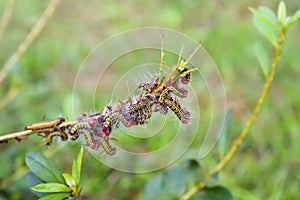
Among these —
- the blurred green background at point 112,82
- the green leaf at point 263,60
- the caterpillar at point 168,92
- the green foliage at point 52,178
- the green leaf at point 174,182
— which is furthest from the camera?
the blurred green background at point 112,82

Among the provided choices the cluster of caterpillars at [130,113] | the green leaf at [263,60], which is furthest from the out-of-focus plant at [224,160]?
the cluster of caterpillars at [130,113]

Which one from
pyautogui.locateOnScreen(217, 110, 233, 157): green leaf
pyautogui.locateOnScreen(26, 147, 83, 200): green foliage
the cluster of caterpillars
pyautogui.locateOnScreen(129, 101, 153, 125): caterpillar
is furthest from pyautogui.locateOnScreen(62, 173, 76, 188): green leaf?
pyautogui.locateOnScreen(217, 110, 233, 157): green leaf

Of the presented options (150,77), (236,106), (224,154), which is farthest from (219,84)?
(150,77)

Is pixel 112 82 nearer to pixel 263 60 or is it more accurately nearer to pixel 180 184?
pixel 180 184

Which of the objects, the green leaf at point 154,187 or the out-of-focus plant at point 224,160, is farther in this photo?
the green leaf at point 154,187

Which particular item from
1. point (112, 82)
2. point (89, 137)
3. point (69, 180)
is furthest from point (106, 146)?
point (112, 82)

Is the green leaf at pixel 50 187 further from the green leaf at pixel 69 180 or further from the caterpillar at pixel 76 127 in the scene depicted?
the caterpillar at pixel 76 127

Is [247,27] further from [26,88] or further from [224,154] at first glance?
[224,154]
